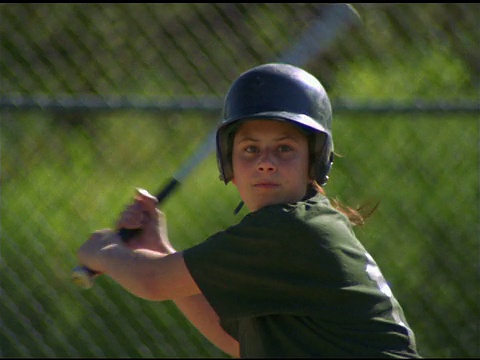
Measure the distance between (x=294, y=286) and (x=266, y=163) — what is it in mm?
403

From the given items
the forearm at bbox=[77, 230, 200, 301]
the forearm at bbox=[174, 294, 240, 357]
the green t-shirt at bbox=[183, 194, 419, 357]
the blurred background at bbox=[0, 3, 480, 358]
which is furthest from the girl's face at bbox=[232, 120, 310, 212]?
the blurred background at bbox=[0, 3, 480, 358]

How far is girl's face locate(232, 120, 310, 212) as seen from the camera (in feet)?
10.3

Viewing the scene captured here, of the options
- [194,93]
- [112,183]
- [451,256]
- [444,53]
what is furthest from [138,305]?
[444,53]

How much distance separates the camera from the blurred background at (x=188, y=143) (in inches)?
223

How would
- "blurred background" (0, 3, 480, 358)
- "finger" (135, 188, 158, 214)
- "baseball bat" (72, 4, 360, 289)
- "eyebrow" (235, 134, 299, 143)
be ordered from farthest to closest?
"blurred background" (0, 3, 480, 358) < "baseball bat" (72, 4, 360, 289) < "finger" (135, 188, 158, 214) < "eyebrow" (235, 134, 299, 143)

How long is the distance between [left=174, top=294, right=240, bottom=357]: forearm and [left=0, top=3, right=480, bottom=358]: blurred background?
1862 millimetres

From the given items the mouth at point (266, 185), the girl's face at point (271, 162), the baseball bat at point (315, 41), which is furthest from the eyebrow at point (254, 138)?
the baseball bat at point (315, 41)

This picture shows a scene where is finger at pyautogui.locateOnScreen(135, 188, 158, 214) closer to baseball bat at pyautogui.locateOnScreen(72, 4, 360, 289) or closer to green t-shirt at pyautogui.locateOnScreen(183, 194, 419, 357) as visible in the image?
green t-shirt at pyautogui.locateOnScreen(183, 194, 419, 357)

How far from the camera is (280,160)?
3152 mm

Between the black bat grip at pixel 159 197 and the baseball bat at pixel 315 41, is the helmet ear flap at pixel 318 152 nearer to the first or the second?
the black bat grip at pixel 159 197

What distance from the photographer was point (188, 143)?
630cm

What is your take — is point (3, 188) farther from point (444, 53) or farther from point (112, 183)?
point (444, 53)

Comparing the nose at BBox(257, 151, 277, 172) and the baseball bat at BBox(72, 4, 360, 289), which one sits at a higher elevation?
the baseball bat at BBox(72, 4, 360, 289)

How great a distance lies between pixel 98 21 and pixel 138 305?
223 cm
